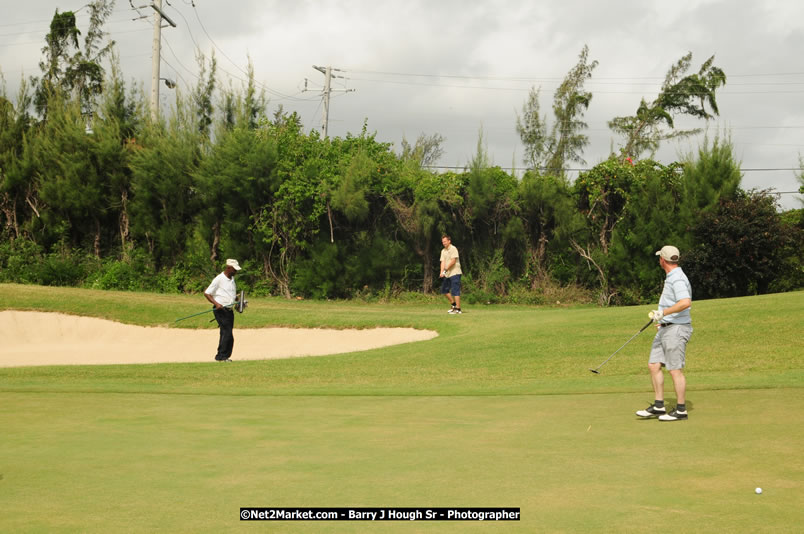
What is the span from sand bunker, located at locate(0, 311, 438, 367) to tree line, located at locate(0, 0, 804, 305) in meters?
6.28

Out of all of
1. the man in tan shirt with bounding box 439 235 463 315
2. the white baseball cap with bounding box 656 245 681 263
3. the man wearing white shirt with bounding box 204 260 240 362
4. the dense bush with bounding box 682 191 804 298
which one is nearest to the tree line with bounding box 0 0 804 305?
the dense bush with bounding box 682 191 804 298

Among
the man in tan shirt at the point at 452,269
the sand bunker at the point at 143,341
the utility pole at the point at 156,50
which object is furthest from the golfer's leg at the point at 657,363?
the utility pole at the point at 156,50

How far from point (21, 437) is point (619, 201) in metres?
22.5

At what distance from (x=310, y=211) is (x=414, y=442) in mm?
21317

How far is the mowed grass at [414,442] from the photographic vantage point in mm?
4891

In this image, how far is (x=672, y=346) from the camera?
8.62 metres

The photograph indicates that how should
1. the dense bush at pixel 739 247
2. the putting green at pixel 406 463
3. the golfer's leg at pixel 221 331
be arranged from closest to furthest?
the putting green at pixel 406 463, the golfer's leg at pixel 221 331, the dense bush at pixel 739 247

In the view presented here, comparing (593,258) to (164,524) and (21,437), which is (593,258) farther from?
(164,524)

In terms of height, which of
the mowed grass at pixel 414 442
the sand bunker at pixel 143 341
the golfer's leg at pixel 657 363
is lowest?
the sand bunker at pixel 143 341

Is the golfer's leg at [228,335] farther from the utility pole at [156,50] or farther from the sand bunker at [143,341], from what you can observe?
the utility pole at [156,50]

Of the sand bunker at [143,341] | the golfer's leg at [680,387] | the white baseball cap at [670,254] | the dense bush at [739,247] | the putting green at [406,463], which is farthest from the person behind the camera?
the dense bush at [739,247]

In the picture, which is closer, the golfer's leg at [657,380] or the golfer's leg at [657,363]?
the golfer's leg at [657,380]

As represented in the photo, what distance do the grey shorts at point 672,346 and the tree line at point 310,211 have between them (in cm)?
1562

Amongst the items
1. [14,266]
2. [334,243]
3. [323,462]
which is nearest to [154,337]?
[334,243]
